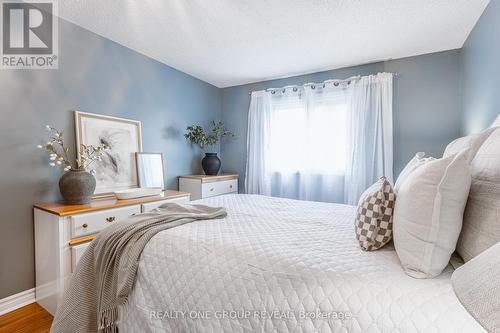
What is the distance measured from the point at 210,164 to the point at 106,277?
249cm

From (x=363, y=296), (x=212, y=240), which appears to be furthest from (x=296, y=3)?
(x=363, y=296)

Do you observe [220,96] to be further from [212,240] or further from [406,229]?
[406,229]

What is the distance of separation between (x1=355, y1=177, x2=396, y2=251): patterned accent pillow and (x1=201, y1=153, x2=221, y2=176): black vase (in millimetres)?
2764

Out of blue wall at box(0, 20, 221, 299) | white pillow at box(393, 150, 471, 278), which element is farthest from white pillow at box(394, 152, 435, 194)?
blue wall at box(0, 20, 221, 299)

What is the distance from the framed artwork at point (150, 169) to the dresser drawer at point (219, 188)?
1.80ft

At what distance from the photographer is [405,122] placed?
293cm

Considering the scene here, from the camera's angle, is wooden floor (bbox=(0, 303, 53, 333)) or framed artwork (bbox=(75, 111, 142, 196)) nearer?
wooden floor (bbox=(0, 303, 53, 333))

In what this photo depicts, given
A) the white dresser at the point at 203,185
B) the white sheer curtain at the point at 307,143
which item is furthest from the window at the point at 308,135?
the white dresser at the point at 203,185

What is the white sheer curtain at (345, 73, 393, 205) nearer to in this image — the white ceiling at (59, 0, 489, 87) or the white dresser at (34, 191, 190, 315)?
the white ceiling at (59, 0, 489, 87)

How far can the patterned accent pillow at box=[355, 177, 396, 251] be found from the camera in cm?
106

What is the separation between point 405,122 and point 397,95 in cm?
35

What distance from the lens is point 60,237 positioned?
5.75 ft

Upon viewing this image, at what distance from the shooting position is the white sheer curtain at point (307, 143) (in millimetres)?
3113

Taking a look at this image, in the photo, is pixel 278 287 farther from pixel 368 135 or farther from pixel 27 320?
pixel 368 135
